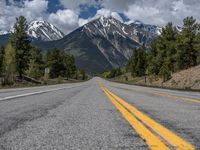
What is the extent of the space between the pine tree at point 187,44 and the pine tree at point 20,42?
35.3 meters

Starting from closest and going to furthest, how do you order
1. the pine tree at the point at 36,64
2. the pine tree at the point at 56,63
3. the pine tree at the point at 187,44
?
the pine tree at the point at 187,44 → the pine tree at the point at 36,64 → the pine tree at the point at 56,63

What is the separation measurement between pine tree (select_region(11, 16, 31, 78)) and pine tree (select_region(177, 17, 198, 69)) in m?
35.3

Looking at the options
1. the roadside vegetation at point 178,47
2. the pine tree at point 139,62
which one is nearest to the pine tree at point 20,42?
the roadside vegetation at point 178,47

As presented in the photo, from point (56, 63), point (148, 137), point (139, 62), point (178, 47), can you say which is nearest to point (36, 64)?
point (56, 63)

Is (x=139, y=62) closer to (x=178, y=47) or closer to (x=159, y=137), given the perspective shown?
(x=178, y=47)

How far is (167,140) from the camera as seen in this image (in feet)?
11.0

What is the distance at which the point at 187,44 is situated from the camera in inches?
2542

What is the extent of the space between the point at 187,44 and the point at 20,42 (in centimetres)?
3882

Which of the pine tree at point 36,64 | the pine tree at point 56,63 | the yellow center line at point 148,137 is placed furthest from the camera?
the pine tree at point 56,63

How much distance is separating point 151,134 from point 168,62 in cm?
6370

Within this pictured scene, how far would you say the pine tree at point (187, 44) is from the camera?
208ft

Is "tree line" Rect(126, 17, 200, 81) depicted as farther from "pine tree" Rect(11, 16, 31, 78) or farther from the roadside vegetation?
"pine tree" Rect(11, 16, 31, 78)

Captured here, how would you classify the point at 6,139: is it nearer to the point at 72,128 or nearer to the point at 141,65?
the point at 72,128

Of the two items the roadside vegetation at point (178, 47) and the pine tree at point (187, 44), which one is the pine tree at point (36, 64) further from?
the pine tree at point (187, 44)
